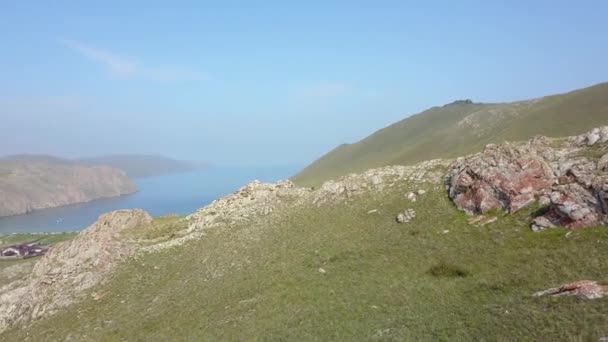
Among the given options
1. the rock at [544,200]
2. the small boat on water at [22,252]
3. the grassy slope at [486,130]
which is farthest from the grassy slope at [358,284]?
the small boat on water at [22,252]

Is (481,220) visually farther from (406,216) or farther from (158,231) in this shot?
(158,231)

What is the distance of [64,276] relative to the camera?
39.5 meters

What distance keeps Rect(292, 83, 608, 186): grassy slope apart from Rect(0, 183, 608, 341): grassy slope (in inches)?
3403

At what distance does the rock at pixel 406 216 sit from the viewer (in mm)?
36981

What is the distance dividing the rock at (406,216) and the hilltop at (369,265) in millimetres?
166

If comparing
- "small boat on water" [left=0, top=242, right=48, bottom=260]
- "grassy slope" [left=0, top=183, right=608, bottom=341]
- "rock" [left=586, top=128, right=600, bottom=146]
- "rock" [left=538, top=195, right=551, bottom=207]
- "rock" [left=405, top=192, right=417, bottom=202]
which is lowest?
"small boat on water" [left=0, top=242, right=48, bottom=260]

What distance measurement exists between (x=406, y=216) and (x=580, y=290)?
56.1 ft

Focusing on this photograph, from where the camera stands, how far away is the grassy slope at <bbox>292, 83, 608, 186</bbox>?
Answer: 11419 cm

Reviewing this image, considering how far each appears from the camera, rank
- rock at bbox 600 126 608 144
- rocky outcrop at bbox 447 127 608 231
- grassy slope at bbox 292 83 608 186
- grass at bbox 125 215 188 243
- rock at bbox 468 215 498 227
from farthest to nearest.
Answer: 1. grassy slope at bbox 292 83 608 186
2. grass at bbox 125 215 188 243
3. rock at bbox 600 126 608 144
4. rock at bbox 468 215 498 227
5. rocky outcrop at bbox 447 127 608 231

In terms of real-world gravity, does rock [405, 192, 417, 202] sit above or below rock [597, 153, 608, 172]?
below

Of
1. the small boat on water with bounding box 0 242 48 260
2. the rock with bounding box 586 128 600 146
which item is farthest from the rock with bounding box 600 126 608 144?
the small boat on water with bounding box 0 242 48 260

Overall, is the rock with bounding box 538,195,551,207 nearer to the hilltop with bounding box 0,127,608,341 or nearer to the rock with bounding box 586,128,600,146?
the hilltop with bounding box 0,127,608,341

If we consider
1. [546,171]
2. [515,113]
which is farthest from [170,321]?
[515,113]

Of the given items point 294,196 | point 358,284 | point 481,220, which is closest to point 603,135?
point 481,220
